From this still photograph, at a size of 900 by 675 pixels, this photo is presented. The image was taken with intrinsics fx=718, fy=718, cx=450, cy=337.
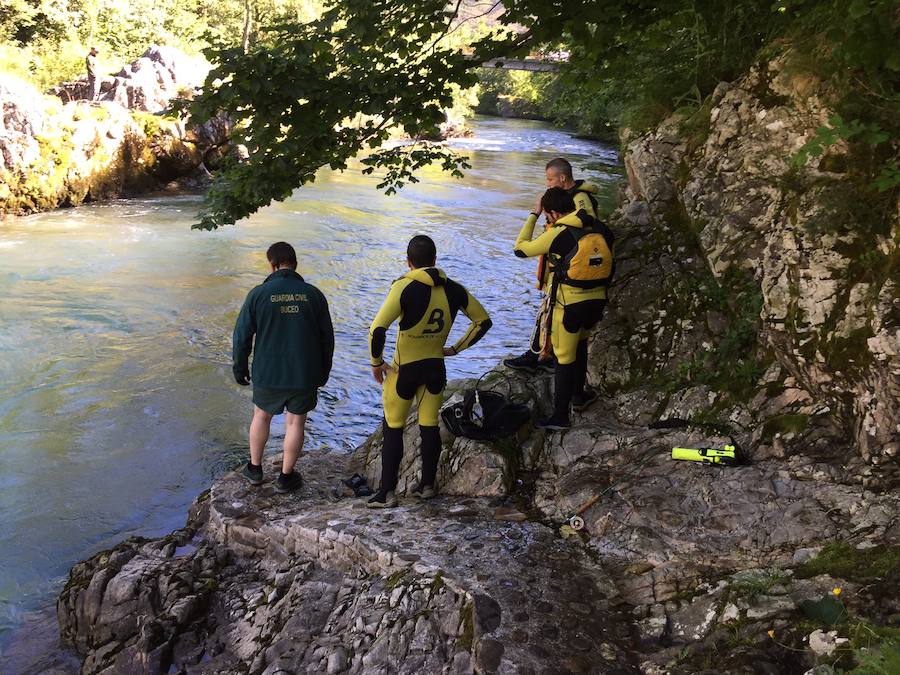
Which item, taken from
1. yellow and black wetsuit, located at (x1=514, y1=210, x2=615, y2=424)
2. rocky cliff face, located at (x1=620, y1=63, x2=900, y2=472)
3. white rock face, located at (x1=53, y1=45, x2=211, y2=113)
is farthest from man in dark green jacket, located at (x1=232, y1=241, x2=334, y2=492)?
white rock face, located at (x1=53, y1=45, x2=211, y2=113)

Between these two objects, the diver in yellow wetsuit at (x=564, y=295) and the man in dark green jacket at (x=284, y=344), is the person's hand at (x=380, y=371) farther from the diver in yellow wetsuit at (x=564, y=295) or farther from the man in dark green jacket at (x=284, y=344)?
the diver in yellow wetsuit at (x=564, y=295)

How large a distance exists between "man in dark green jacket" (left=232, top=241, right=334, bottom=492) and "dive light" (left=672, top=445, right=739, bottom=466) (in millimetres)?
2802

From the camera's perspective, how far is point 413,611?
4.04 m

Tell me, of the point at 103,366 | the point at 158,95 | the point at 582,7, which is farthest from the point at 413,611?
the point at 158,95

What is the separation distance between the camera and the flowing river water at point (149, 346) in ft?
22.0

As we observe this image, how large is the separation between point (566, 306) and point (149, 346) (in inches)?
287

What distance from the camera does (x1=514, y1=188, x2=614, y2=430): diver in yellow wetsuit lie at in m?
5.75

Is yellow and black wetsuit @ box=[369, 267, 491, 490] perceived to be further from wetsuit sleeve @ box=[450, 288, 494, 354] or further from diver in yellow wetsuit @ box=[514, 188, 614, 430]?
diver in yellow wetsuit @ box=[514, 188, 614, 430]

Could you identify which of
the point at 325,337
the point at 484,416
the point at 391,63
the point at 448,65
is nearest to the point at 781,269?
the point at 484,416

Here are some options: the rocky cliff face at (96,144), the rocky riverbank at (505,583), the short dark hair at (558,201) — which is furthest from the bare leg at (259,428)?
the rocky cliff face at (96,144)

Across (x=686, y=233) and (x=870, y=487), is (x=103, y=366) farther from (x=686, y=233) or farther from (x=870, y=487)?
(x=870, y=487)

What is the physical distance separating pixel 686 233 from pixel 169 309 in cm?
895

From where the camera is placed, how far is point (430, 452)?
5551 millimetres

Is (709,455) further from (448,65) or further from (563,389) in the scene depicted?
(448,65)
